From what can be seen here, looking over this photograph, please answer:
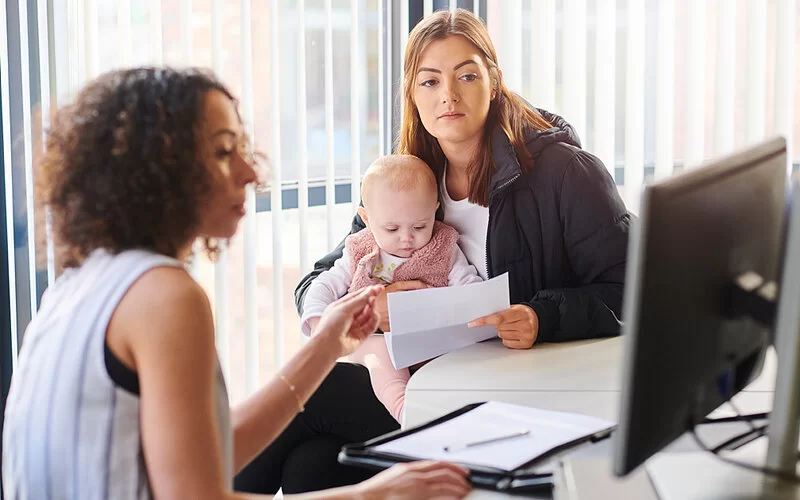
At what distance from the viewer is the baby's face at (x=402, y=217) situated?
7.44ft

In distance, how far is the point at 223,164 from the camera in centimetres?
122

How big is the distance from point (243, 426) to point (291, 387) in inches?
4.0

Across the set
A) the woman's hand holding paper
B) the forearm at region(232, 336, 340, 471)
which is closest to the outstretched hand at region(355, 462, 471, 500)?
the forearm at region(232, 336, 340, 471)

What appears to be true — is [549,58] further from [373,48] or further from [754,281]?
[754,281]

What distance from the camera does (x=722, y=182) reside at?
3.38 ft

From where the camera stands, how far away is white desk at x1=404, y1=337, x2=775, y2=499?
5.19 ft

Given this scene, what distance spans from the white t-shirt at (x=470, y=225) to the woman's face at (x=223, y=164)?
1.12m

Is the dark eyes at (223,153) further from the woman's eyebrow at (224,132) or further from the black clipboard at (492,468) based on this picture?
the black clipboard at (492,468)

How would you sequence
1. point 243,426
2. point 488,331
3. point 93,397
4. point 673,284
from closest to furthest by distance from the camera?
point 673,284, point 93,397, point 243,426, point 488,331

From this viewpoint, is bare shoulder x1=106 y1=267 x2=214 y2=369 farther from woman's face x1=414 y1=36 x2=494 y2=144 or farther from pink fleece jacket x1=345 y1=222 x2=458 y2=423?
woman's face x1=414 y1=36 x2=494 y2=144

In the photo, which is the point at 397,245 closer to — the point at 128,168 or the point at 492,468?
the point at 492,468

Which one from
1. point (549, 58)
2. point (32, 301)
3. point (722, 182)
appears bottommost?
point (32, 301)

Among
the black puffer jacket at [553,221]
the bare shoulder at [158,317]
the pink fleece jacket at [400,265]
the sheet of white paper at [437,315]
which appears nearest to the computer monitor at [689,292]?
the bare shoulder at [158,317]

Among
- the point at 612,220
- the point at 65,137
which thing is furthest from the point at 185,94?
the point at 612,220
